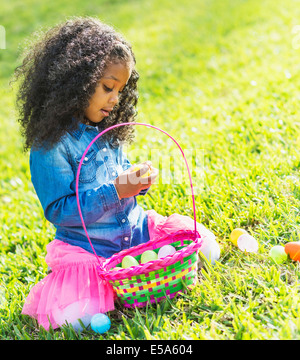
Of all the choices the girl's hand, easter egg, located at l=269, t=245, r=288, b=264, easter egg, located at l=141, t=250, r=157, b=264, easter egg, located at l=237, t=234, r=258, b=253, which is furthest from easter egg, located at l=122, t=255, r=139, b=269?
easter egg, located at l=269, t=245, r=288, b=264

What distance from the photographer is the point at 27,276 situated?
246 centimetres

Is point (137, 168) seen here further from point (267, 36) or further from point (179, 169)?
point (267, 36)

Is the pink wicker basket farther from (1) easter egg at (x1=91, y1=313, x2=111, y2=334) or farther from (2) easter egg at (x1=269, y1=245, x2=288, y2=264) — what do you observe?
(2) easter egg at (x1=269, y1=245, x2=288, y2=264)

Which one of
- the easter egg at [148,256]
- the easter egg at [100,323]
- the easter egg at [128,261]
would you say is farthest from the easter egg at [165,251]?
the easter egg at [100,323]

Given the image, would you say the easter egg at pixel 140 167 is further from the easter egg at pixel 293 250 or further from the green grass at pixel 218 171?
the easter egg at pixel 293 250

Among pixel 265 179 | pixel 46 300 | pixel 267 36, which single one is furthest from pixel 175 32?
pixel 46 300

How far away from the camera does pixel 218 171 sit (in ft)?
9.36

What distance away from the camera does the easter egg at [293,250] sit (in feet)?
6.45

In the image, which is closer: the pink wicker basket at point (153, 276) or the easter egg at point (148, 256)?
the pink wicker basket at point (153, 276)

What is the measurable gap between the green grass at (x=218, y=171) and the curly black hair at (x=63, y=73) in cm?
28

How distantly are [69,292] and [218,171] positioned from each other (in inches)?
51.9

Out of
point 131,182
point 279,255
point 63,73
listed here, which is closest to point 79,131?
point 63,73

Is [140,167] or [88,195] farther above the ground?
[140,167]

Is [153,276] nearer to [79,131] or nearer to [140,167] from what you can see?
[140,167]
